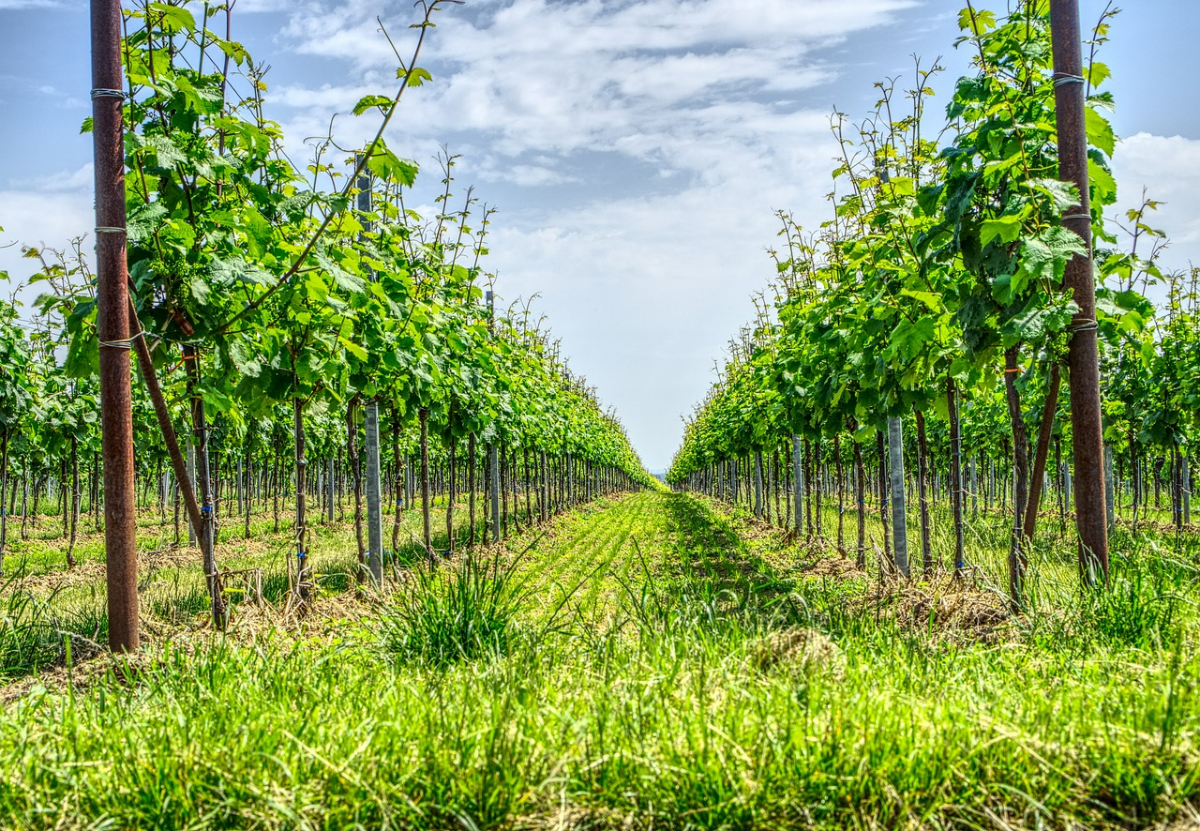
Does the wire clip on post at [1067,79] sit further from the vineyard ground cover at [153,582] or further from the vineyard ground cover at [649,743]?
the vineyard ground cover at [153,582]

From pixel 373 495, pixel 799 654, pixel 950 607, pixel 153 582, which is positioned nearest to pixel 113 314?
pixel 799 654

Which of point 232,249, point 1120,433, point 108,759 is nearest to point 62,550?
point 232,249

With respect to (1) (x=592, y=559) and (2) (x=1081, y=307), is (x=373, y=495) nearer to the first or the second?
(1) (x=592, y=559)

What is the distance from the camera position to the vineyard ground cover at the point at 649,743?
2527 mm

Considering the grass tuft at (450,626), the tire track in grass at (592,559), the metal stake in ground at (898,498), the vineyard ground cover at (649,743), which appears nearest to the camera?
the vineyard ground cover at (649,743)

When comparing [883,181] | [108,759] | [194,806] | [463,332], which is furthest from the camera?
[463,332]

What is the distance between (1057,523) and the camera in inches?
747

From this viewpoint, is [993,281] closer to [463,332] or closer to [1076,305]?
[1076,305]

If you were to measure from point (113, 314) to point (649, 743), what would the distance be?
11.9 ft

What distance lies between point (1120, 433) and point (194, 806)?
20876 mm

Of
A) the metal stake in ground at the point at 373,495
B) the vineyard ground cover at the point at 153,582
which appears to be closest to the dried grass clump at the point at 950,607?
the vineyard ground cover at the point at 153,582

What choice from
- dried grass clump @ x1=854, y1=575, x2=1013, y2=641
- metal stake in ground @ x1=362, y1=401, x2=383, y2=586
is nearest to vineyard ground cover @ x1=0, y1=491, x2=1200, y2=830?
dried grass clump @ x1=854, y1=575, x2=1013, y2=641

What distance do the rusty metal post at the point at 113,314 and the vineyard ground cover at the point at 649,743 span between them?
66 cm

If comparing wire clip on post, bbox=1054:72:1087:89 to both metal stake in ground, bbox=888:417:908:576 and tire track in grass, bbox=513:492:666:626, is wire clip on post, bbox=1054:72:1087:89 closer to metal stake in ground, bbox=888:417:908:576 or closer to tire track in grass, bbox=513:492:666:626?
metal stake in ground, bbox=888:417:908:576
